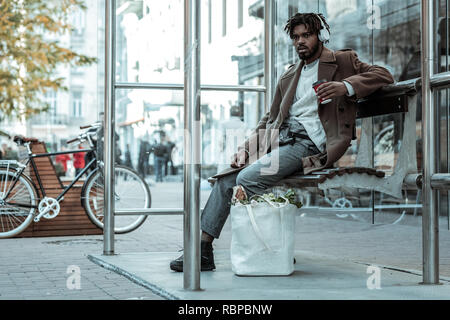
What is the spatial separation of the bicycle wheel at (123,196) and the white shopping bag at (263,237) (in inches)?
135

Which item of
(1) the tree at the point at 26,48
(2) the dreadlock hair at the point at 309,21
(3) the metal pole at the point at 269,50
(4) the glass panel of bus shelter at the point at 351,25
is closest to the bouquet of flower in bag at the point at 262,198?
(2) the dreadlock hair at the point at 309,21

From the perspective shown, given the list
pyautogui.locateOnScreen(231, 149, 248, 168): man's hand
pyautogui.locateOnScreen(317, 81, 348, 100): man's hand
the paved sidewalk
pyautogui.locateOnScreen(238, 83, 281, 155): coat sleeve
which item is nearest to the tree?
the paved sidewalk

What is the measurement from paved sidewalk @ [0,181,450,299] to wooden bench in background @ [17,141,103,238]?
0.26 m

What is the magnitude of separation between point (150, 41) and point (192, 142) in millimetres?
3287

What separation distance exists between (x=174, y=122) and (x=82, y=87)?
41.1 metres

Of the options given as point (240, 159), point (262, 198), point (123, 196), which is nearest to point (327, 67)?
point (240, 159)

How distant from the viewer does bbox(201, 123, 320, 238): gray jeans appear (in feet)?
14.3

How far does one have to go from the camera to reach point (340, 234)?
25.7ft

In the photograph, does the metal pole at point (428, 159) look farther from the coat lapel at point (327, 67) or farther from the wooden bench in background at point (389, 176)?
the coat lapel at point (327, 67)

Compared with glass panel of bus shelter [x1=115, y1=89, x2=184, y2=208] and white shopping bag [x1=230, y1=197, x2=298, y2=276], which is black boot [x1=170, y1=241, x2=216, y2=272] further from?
glass panel of bus shelter [x1=115, y1=89, x2=184, y2=208]

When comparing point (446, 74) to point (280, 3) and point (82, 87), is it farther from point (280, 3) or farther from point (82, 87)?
point (82, 87)

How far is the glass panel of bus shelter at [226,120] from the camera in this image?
701cm

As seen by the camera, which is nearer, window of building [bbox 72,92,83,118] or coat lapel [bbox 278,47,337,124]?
coat lapel [bbox 278,47,337,124]
